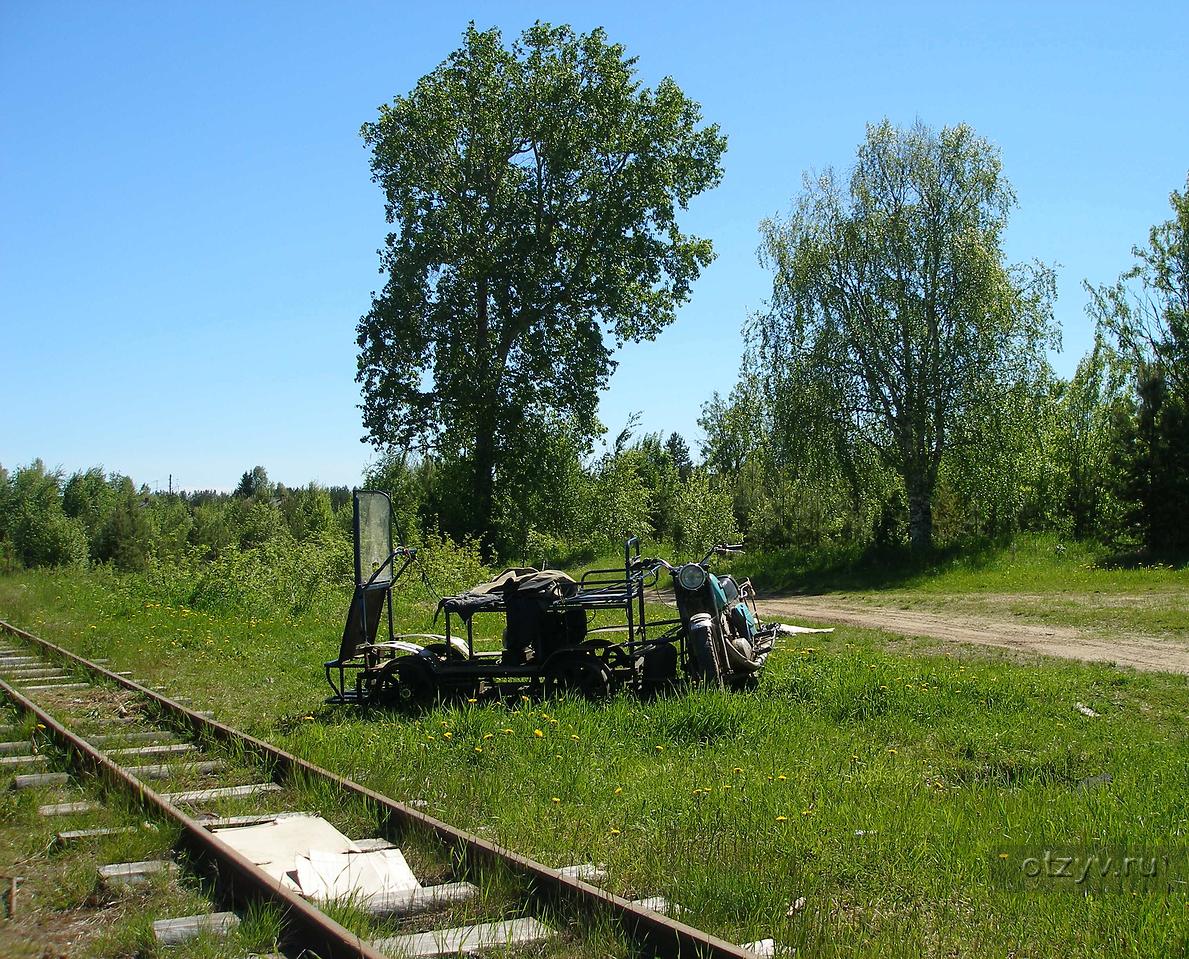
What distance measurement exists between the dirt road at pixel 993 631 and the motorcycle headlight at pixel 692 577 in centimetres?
567

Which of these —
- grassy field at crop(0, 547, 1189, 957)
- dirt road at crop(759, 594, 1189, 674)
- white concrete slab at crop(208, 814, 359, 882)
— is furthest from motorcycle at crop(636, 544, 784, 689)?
dirt road at crop(759, 594, 1189, 674)

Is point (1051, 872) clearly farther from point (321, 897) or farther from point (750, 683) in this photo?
point (750, 683)

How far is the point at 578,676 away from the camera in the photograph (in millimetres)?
9148

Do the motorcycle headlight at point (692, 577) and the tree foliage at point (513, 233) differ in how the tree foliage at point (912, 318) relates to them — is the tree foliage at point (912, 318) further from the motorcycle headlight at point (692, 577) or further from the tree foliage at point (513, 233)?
the motorcycle headlight at point (692, 577)

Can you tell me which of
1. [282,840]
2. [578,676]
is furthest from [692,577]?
[282,840]

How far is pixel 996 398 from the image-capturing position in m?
27.5

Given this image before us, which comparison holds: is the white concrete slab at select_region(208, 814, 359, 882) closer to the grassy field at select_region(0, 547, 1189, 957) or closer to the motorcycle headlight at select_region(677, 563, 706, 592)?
the grassy field at select_region(0, 547, 1189, 957)

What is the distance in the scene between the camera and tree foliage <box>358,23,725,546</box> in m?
34.2

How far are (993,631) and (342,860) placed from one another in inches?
503

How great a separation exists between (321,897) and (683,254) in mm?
33413

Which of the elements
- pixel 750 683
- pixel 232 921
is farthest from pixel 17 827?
pixel 750 683

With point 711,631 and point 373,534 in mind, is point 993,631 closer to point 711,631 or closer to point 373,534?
point 711,631

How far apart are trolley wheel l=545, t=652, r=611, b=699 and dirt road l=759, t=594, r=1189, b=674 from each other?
653 centimetres

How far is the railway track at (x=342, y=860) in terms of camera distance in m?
3.90
